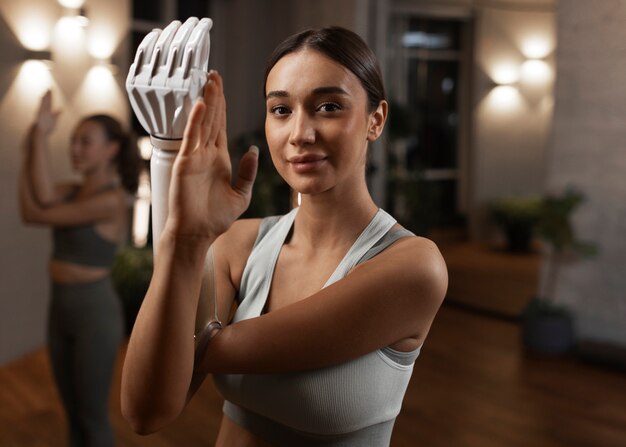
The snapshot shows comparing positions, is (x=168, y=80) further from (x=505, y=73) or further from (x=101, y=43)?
(x=505, y=73)

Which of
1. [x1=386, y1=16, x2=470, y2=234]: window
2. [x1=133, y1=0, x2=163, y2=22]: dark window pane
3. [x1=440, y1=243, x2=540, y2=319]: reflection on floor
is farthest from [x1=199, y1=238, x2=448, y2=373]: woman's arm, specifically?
[x1=386, y1=16, x2=470, y2=234]: window

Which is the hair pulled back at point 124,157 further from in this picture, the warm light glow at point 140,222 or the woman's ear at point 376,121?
the warm light glow at point 140,222

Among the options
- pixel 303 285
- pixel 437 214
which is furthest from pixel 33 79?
pixel 437 214

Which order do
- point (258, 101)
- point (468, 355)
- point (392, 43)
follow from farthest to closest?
point (392, 43)
point (258, 101)
point (468, 355)

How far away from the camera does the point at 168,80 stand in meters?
0.89

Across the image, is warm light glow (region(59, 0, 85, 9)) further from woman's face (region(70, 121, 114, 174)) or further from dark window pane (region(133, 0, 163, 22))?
woman's face (region(70, 121, 114, 174))

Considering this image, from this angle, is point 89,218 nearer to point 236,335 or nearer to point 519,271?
point 236,335

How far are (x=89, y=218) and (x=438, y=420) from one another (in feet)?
7.12

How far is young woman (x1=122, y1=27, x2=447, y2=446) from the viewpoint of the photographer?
940mm

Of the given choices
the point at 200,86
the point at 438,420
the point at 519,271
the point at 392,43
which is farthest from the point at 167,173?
the point at 392,43

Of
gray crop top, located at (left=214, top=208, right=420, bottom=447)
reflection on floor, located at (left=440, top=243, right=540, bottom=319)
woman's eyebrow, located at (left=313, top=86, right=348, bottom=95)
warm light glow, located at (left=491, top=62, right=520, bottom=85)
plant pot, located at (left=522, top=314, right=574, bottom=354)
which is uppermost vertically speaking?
warm light glow, located at (left=491, top=62, right=520, bottom=85)

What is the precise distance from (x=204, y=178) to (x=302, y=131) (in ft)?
0.59

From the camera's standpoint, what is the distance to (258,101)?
760 centimetres

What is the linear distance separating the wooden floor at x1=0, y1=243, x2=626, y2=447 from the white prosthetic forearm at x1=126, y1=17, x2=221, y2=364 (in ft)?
9.60
